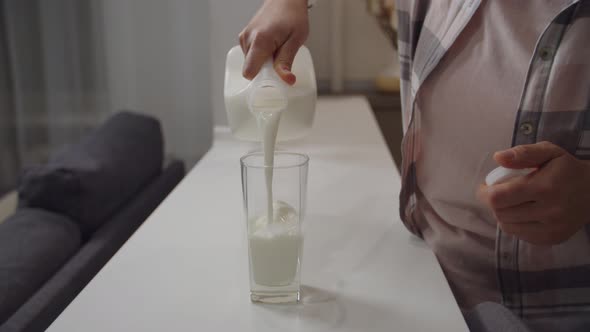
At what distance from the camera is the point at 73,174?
1.06 meters

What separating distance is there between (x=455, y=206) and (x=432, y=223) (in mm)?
39

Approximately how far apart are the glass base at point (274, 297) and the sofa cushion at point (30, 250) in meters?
0.39

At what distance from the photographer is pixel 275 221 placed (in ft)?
1.94

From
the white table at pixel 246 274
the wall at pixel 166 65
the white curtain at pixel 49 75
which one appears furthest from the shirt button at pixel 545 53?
the white curtain at pixel 49 75

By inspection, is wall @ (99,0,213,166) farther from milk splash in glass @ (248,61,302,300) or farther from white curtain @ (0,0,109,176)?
milk splash in glass @ (248,61,302,300)

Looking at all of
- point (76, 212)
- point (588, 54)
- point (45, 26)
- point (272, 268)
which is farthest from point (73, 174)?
point (45, 26)

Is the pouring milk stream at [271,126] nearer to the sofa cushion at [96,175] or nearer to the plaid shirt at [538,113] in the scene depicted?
the plaid shirt at [538,113]

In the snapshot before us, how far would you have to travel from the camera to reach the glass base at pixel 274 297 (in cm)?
61

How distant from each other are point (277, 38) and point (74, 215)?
572 millimetres

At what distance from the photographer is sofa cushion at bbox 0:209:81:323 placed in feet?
2.64

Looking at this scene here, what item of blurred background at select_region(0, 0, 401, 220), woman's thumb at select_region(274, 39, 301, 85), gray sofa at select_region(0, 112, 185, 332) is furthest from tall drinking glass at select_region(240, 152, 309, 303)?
blurred background at select_region(0, 0, 401, 220)

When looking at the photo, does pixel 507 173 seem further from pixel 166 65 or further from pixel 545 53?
pixel 166 65

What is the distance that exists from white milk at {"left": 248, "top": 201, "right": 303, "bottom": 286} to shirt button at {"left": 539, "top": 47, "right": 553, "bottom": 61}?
0.34 metres

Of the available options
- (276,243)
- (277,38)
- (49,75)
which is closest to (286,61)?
(277,38)
